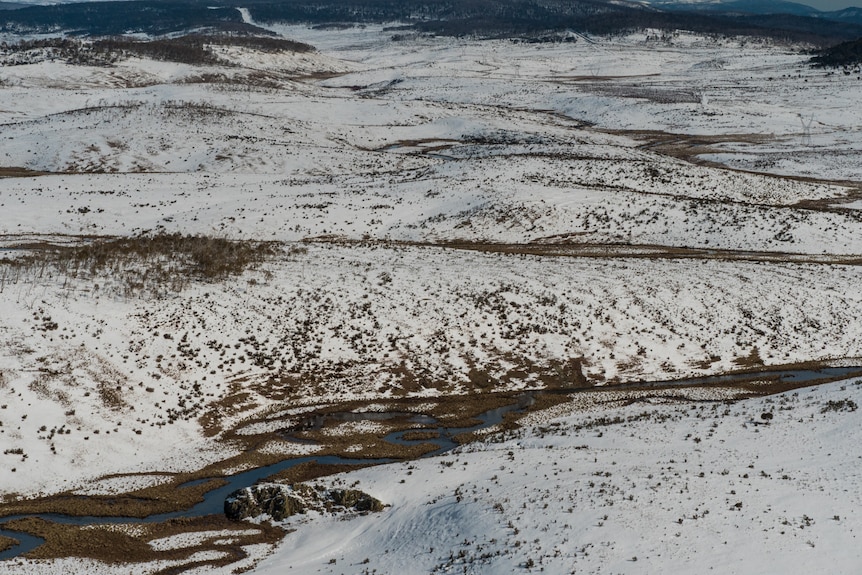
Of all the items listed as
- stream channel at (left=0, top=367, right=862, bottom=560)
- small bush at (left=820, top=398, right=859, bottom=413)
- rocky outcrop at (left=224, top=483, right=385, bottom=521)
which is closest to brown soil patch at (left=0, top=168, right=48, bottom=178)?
stream channel at (left=0, top=367, right=862, bottom=560)

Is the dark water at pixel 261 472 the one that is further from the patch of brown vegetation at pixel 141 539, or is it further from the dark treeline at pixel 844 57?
the dark treeline at pixel 844 57

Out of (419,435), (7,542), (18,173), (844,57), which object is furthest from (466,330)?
(844,57)

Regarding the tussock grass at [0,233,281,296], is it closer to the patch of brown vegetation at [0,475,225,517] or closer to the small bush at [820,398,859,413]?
the patch of brown vegetation at [0,475,225,517]

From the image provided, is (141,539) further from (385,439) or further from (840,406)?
(840,406)

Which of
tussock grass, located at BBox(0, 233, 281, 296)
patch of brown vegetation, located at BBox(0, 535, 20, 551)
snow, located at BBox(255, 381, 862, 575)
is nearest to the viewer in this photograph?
snow, located at BBox(255, 381, 862, 575)

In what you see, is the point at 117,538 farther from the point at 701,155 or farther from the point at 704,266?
the point at 701,155
